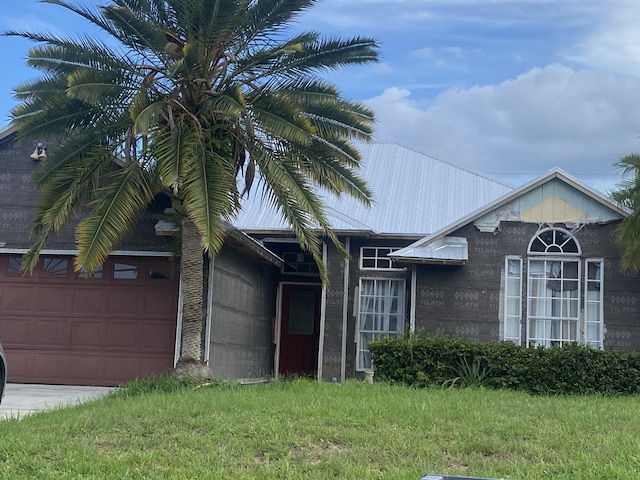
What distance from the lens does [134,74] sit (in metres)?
12.3

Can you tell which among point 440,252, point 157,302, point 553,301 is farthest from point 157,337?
point 553,301

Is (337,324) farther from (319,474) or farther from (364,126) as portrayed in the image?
(319,474)

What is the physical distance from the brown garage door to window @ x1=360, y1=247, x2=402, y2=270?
4891 mm

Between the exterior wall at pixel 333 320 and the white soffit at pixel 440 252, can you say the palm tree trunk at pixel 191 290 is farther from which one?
the exterior wall at pixel 333 320

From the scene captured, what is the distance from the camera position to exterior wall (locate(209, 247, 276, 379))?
49.8 feet

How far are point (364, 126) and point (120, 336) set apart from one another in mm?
6034

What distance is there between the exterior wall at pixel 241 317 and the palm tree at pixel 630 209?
7387 millimetres

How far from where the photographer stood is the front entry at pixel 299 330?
20.0 m

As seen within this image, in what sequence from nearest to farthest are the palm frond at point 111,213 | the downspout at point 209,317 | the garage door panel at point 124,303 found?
1. the palm frond at point 111,213
2. the downspout at point 209,317
3. the garage door panel at point 124,303

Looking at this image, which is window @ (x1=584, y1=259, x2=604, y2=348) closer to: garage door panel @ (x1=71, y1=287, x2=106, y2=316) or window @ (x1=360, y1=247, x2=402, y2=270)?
window @ (x1=360, y1=247, x2=402, y2=270)

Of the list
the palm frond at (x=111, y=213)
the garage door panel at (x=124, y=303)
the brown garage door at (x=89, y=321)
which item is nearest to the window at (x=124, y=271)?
the brown garage door at (x=89, y=321)

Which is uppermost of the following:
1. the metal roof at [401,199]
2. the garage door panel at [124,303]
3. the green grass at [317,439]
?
the metal roof at [401,199]

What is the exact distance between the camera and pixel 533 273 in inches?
621

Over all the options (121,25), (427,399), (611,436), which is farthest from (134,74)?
(611,436)
